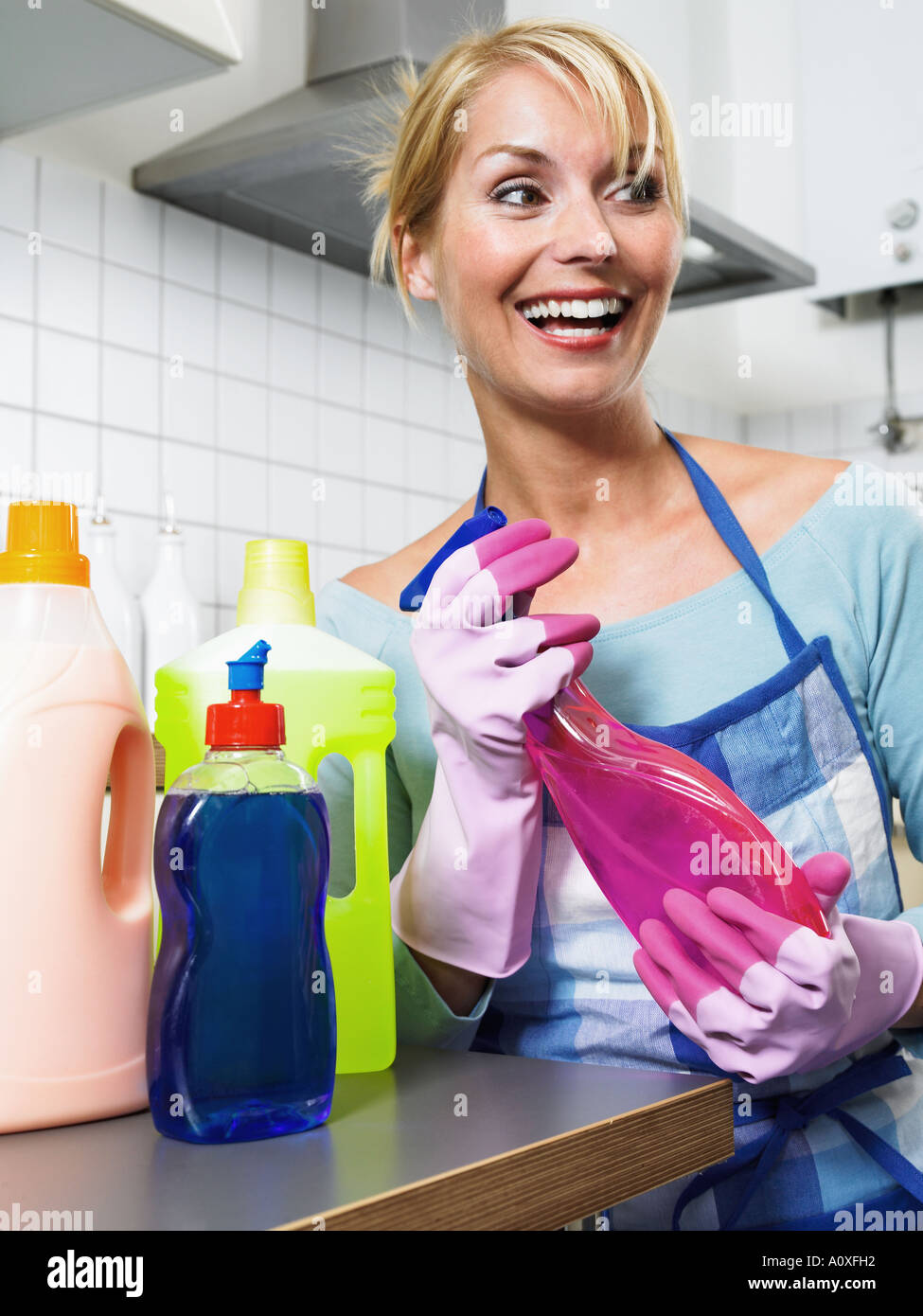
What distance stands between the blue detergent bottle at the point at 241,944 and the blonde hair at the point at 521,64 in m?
0.58

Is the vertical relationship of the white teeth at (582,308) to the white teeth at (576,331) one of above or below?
above

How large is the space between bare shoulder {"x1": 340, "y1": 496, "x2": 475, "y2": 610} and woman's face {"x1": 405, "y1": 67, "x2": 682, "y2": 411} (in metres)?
0.18

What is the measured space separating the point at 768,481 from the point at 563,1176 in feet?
2.17

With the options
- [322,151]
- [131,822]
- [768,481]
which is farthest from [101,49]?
[131,822]

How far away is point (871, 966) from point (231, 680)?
1.42ft

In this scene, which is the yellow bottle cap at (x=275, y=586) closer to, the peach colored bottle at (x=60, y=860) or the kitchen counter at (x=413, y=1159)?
the peach colored bottle at (x=60, y=860)

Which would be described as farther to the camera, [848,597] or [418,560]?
[418,560]

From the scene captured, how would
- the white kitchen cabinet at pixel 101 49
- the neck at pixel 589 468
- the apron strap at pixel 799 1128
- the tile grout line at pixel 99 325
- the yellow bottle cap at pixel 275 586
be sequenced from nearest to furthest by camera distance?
the yellow bottle cap at pixel 275 586, the apron strap at pixel 799 1128, the neck at pixel 589 468, the white kitchen cabinet at pixel 101 49, the tile grout line at pixel 99 325

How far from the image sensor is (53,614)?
559 millimetres

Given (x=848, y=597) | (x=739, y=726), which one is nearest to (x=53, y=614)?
(x=739, y=726)

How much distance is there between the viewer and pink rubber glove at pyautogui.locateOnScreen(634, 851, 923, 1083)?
622 mm

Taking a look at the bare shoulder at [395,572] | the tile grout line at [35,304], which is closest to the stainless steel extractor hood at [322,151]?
the tile grout line at [35,304]

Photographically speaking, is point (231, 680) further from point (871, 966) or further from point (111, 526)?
point (111, 526)

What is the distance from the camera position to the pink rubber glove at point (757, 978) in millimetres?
622
